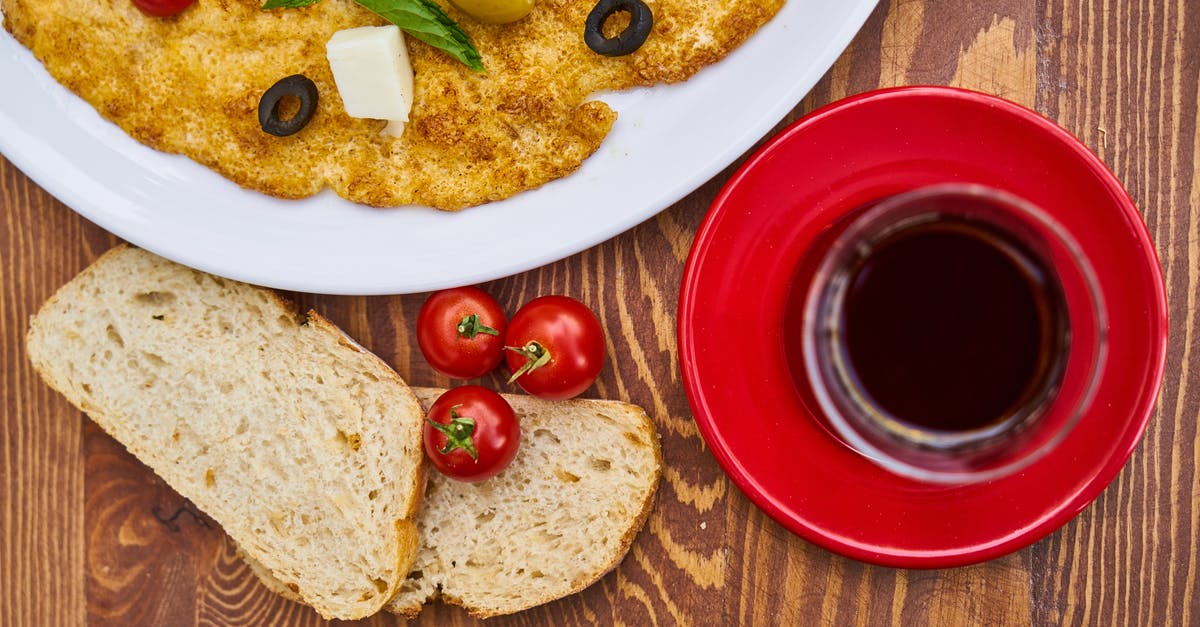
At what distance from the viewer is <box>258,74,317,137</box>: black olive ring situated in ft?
6.81

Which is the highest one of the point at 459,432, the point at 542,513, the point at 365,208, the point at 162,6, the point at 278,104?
the point at 162,6

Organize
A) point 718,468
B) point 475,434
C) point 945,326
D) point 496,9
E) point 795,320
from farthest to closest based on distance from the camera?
point 718,468 < point 475,434 < point 496,9 < point 795,320 < point 945,326

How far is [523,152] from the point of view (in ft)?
7.00

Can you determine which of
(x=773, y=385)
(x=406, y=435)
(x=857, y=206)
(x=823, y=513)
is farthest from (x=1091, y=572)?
(x=406, y=435)

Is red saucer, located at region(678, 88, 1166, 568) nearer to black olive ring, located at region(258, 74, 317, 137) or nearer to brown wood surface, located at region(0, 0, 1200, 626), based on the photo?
brown wood surface, located at region(0, 0, 1200, 626)

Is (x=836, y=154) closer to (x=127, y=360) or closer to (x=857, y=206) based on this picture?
(x=857, y=206)

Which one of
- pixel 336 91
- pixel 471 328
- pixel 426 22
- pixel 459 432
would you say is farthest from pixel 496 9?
pixel 459 432

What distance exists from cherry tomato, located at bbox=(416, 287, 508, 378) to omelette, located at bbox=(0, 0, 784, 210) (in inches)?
8.9

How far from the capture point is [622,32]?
2041mm

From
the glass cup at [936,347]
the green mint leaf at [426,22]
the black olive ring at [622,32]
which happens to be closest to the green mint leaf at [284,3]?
the green mint leaf at [426,22]

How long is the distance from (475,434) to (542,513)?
30 centimetres

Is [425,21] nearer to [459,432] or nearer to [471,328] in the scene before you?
[471,328]

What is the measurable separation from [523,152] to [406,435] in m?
0.72

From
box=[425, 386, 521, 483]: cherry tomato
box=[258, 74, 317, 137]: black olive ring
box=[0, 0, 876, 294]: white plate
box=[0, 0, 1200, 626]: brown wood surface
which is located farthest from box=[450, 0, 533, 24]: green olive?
box=[425, 386, 521, 483]: cherry tomato
